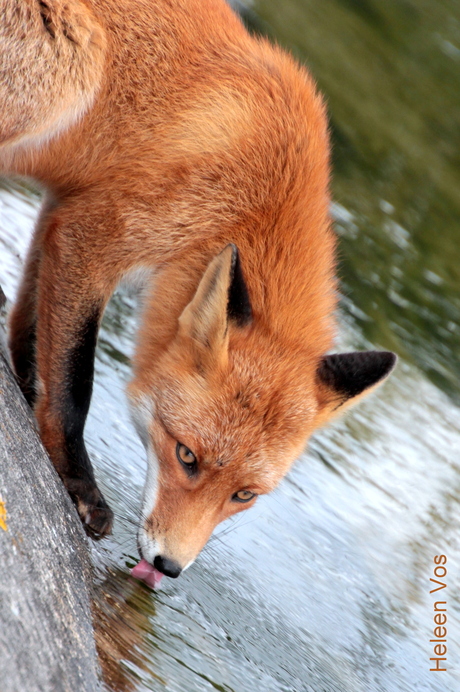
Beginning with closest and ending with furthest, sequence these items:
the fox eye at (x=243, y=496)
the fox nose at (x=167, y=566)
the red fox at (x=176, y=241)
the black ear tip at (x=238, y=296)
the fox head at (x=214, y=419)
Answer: the black ear tip at (x=238, y=296)
the fox nose at (x=167, y=566)
the fox head at (x=214, y=419)
the red fox at (x=176, y=241)
the fox eye at (x=243, y=496)

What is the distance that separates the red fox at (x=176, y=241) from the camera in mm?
4367

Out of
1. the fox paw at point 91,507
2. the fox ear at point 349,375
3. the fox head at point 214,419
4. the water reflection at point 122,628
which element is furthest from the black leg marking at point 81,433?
the fox ear at point 349,375

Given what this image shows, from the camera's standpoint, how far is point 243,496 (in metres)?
4.53

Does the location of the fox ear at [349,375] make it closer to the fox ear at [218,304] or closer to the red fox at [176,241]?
the red fox at [176,241]

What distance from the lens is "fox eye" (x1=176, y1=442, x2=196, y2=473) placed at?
14.2 feet

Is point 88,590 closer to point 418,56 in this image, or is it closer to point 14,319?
point 14,319

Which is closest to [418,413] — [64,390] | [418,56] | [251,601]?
[251,601]

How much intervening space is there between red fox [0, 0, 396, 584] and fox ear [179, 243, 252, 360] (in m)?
0.01

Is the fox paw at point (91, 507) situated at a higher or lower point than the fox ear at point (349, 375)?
lower

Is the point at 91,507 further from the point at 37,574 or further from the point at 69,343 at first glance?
the point at 37,574

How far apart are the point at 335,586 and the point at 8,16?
3.92 m

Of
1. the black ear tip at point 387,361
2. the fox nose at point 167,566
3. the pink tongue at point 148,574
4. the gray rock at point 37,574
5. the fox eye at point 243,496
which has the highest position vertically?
the black ear tip at point 387,361

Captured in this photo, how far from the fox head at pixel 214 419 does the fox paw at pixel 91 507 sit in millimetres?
270

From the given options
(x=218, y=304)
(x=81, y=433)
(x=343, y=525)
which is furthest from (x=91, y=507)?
(x=343, y=525)
